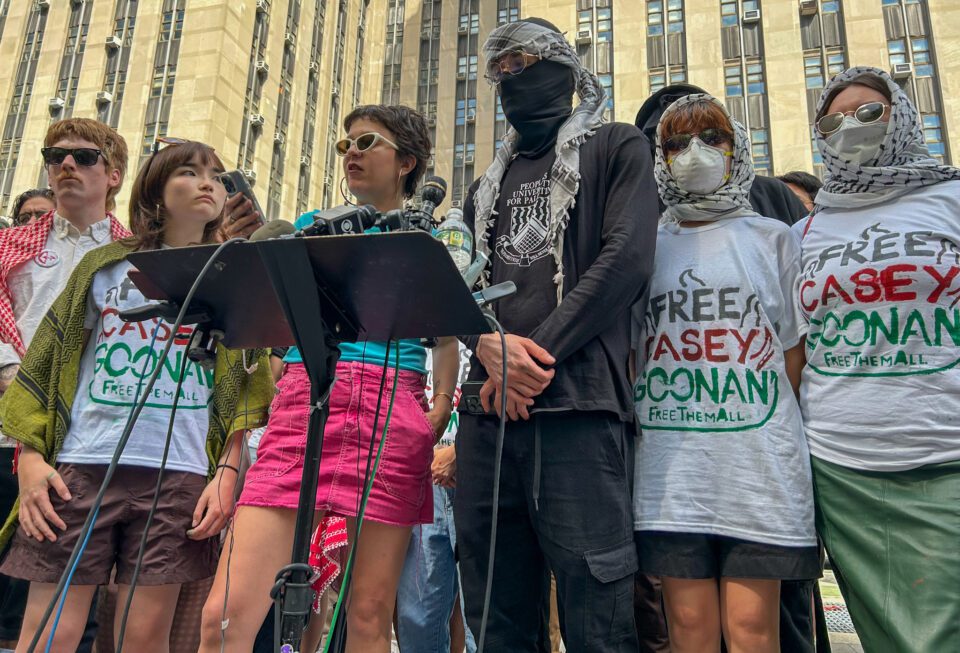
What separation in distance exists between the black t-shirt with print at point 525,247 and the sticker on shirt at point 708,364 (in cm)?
43

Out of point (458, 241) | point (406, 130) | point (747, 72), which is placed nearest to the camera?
point (458, 241)

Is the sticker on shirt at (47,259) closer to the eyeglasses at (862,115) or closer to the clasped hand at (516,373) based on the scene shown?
the clasped hand at (516,373)

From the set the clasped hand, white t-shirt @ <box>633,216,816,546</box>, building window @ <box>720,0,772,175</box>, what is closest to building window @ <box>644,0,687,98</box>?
building window @ <box>720,0,772,175</box>

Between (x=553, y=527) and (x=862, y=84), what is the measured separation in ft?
6.26

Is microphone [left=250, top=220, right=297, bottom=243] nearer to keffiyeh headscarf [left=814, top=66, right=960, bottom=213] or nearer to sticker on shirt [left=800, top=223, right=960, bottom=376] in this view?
sticker on shirt [left=800, top=223, right=960, bottom=376]

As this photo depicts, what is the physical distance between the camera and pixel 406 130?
2.62 m

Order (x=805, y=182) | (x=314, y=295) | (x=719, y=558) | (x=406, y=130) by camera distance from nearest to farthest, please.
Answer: (x=314, y=295)
(x=719, y=558)
(x=406, y=130)
(x=805, y=182)

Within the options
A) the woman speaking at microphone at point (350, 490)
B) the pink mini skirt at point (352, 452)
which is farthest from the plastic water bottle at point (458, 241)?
the pink mini skirt at point (352, 452)

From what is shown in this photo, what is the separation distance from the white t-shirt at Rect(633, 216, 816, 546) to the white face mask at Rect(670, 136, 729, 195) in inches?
5.7

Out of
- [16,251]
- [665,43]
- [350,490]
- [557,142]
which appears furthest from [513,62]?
[665,43]

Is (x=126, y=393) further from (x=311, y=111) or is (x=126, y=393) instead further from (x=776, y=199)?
(x=311, y=111)

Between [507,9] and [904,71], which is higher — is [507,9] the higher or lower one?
the higher one

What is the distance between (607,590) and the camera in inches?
68.0

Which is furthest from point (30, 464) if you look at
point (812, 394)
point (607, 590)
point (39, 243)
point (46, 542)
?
point (812, 394)
